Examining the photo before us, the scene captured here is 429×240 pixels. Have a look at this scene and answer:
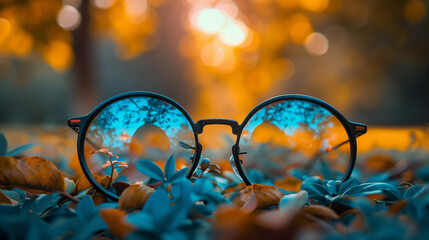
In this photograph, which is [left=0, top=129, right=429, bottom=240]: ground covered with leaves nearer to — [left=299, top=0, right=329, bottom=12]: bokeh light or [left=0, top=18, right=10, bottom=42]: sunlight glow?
[left=299, top=0, right=329, bottom=12]: bokeh light

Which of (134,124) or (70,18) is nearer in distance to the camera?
(134,124)

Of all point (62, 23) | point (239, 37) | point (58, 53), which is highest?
point (62, 23)

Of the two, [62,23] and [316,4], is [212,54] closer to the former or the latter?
[316,4]

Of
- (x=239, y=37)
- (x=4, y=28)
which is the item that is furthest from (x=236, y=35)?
(x=4, y=28)

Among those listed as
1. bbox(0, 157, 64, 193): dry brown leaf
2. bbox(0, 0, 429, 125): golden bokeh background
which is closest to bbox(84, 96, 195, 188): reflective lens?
bbox(0, 157, 64, 193): dry brown leaf

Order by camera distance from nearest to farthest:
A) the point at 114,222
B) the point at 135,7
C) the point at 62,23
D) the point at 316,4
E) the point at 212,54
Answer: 1. the point at 114,222
2. the point at 316,4
3. the point at 62,23
4. the point at 135,7
5. the point at 212,54

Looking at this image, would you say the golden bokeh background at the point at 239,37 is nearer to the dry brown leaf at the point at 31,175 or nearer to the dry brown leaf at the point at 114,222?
the dry brown leaf at the point at 31,175

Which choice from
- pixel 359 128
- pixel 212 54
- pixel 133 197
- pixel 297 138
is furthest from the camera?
pixel 212 54

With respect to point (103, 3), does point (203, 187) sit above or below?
below
